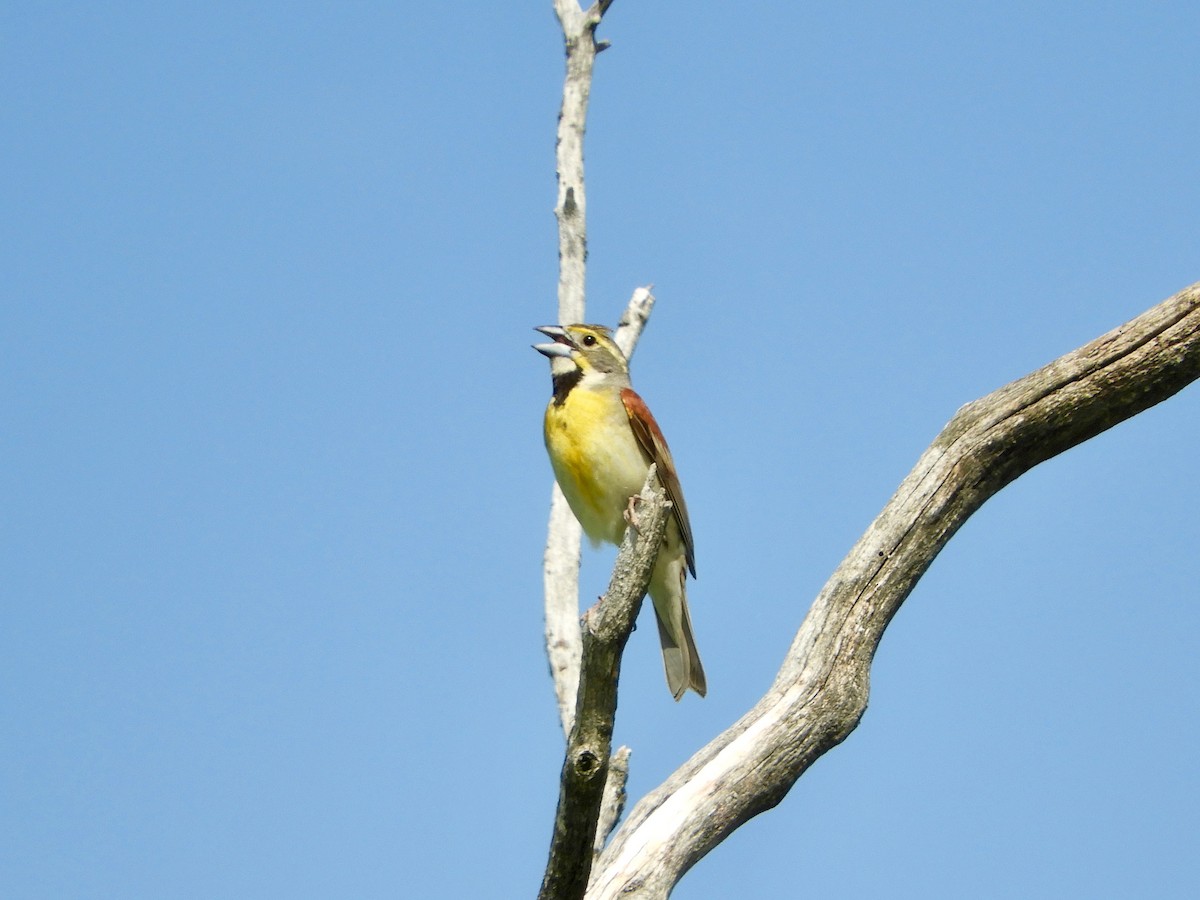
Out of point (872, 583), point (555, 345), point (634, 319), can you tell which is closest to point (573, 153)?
point (634, 319)

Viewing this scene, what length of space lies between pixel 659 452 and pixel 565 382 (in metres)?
0.70

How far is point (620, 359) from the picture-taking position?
25.5ft

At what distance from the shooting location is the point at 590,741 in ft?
14.5

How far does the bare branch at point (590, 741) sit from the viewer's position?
438cm

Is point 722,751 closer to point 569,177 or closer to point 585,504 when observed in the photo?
point 585,504

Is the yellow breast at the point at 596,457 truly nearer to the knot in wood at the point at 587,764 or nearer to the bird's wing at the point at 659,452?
the bird's wing at the point at 659,452

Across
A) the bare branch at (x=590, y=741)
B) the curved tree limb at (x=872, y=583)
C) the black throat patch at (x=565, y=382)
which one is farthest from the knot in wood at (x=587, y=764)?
the black throat patch at (x=565, y=382)

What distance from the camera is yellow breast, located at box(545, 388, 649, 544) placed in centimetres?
711

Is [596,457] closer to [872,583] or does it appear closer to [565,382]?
[565,382]

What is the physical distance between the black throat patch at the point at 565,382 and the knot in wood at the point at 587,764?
3278mm

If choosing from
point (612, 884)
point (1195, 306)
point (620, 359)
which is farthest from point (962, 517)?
point (620, 359)

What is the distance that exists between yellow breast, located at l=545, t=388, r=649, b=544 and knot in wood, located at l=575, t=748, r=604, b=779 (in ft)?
9.34

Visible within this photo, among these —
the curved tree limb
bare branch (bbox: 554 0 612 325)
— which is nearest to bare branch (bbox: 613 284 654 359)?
bare branch (bbox: 554 0 612 325)

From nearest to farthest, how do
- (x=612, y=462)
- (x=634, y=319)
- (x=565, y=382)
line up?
(x=612, y=462) < (x=565, y=382) < (x=634, y=319)
